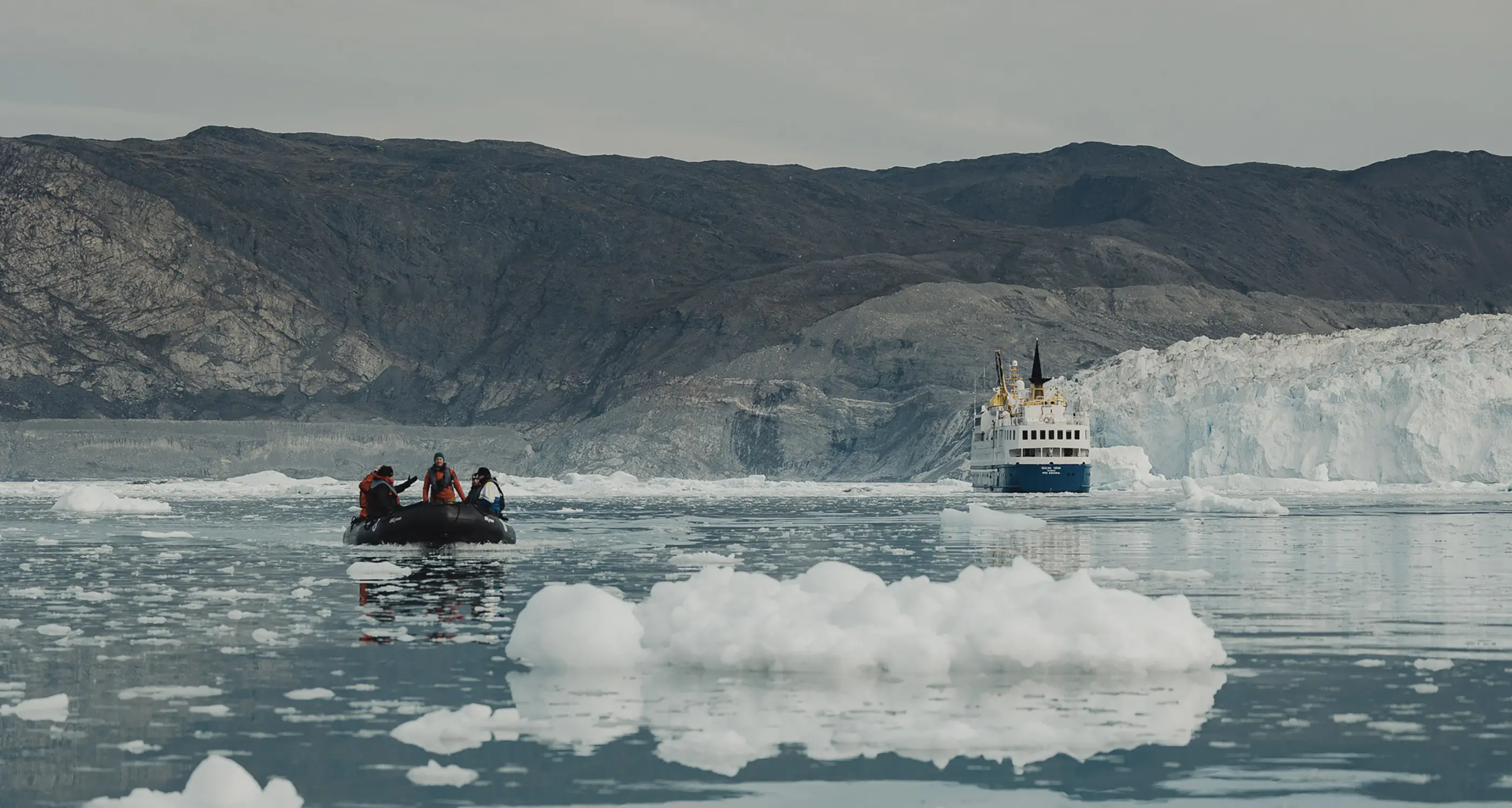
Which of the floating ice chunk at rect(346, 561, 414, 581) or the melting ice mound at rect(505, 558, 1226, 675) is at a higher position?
the melting ice mound at rect(505, 558, 1226, 675)

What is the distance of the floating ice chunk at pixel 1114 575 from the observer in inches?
985

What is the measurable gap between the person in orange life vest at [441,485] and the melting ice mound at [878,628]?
719 inches

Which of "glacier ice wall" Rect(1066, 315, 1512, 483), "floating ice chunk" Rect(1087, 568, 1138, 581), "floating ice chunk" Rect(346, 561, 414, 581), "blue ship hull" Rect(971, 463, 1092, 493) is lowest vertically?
"floating ice chunk" Rect(346, 561, 414, 581)

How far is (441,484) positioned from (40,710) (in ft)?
71.2

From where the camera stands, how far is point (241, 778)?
10555 millimetres

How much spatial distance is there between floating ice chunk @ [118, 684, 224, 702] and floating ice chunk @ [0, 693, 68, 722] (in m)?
0.57

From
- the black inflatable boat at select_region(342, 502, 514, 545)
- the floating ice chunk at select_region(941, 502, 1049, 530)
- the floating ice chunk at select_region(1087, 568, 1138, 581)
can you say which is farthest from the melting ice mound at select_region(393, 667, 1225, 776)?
the floating ice chunk at select_region(941, 502, 1049, 530)

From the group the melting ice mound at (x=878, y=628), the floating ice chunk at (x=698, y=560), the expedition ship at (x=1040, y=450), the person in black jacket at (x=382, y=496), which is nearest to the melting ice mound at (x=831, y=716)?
the melting ice mound at (x=878, y=628)

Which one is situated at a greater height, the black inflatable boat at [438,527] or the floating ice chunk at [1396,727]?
the black inflatable boat at [438,527]

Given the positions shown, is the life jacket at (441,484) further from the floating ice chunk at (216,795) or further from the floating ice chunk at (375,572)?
the floating ice chunk at (216,795)

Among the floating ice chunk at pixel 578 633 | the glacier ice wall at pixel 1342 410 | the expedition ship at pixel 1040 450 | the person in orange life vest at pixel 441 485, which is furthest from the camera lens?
the expedition ship at pixel 1040 450

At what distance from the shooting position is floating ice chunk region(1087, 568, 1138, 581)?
25.0 meters

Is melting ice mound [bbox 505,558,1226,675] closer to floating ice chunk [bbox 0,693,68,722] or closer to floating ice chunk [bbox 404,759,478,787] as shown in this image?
floating ice chunk [bbox 0,693,68,722]

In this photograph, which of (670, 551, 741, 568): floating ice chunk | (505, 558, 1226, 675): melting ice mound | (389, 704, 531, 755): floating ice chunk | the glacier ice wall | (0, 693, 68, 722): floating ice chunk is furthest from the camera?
the glacier ice wall
